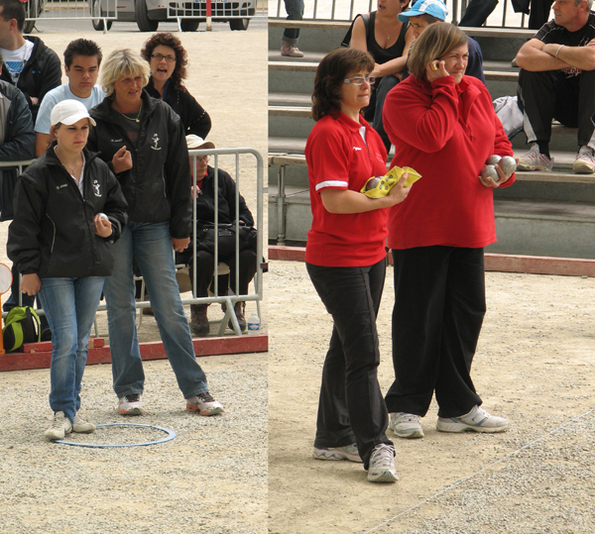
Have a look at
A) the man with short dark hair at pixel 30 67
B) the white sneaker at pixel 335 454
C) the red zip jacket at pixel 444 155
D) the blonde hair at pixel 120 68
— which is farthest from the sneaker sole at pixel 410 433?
the man with short dark hair at pixel 30 67

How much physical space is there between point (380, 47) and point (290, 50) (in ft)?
0.72

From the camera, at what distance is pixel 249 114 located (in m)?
9.11

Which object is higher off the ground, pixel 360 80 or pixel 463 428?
pixel 360 80

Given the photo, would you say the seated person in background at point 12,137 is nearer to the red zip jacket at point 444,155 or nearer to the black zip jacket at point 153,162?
the black zip jacket at point 153,162

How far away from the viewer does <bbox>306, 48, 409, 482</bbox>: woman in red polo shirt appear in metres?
1.92

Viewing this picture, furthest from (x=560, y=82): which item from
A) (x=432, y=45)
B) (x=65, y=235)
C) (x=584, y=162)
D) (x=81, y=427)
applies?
(x=81, y=427)

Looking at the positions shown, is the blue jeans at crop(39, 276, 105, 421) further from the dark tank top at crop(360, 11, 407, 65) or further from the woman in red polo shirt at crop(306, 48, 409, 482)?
the dark tank top at crop(360, 11, 407, 65)

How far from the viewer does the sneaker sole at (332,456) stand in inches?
71.1

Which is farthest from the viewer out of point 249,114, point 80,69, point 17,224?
point 249,114

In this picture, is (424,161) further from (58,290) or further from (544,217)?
(58,290)

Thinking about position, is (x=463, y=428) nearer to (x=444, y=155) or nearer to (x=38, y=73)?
(x=444, y=155)

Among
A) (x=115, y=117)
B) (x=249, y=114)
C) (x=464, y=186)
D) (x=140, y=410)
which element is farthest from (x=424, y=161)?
(x=249, y=114)

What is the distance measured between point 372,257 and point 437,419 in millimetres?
371

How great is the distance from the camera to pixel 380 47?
186cm
